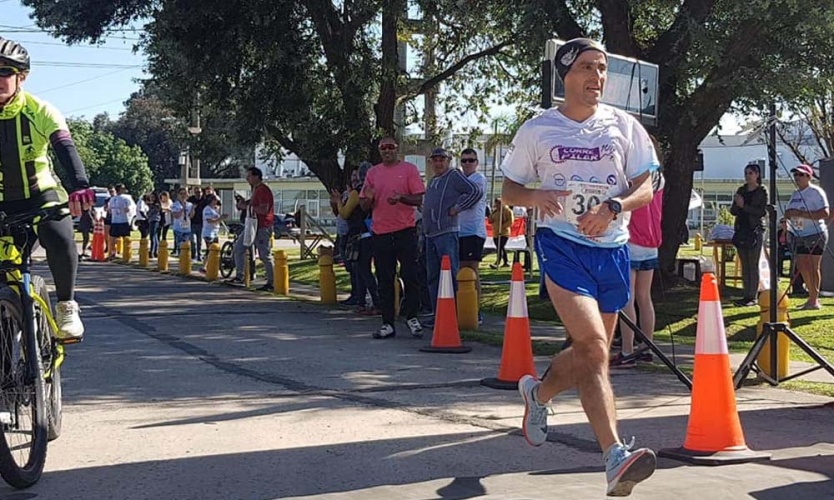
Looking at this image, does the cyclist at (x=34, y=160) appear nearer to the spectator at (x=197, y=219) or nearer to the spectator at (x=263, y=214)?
the spectator at (x=263, y=214)

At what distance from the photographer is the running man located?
4.84m

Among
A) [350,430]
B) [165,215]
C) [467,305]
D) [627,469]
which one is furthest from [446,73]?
[627,469]

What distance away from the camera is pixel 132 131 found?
102 m

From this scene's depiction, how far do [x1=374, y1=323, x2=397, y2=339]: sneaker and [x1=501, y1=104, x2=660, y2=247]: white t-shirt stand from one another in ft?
18.1

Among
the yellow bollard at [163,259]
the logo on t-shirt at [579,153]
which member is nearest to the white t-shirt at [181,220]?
the yellow bollard at [163,259]

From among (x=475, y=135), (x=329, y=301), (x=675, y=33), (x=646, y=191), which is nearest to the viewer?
(x=646, y=191)

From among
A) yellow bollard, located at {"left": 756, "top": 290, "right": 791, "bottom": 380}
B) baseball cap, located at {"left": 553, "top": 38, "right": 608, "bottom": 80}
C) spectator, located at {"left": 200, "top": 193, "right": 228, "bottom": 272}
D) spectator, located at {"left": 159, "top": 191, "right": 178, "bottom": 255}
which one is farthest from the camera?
spectator, located at {"left": 159, "top": 191, "right": 178, "bottom": 255}

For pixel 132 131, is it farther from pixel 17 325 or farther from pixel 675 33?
pixel 17 325

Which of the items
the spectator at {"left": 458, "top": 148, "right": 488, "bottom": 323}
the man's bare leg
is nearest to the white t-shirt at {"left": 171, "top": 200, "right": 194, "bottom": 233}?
the spectator at {"left": 458, "top": 148, "right": 488, "bottom": 323}

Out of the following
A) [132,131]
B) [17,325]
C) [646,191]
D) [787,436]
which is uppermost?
[132,131]

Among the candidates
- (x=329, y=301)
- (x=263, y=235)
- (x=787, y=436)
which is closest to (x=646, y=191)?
(x=787, y=436)

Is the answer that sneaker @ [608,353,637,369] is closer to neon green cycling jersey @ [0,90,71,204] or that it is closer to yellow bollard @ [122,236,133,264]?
neon green cycling jersey @ [0,90,71,204]

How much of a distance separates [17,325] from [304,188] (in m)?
68.7

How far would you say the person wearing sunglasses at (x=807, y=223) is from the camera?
39.1 ft
